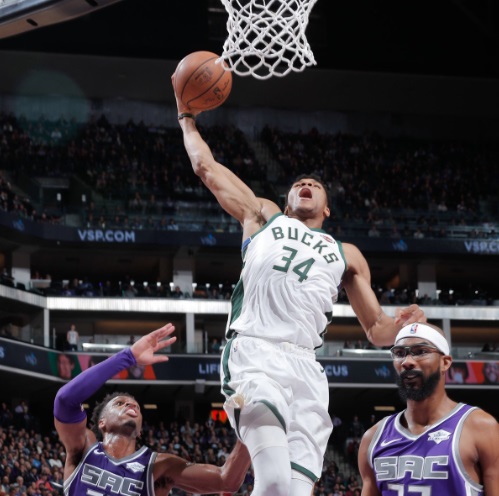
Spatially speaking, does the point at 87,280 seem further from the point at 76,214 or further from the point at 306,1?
the point at 306,1

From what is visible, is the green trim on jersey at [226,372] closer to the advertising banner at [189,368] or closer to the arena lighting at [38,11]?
the arena lighting at [38,11]

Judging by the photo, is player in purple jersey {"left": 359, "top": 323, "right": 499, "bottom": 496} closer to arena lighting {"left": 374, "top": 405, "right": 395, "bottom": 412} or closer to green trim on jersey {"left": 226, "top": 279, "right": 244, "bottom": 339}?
green trim on jersey {"left": 226, "top": 279, "right": 244, "bottom": 339}

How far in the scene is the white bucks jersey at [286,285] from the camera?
535cm

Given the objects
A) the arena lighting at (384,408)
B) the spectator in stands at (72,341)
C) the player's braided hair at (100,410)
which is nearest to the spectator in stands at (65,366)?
the spectator in stands at (72,341)

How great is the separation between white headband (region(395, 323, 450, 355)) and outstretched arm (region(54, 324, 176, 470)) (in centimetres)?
144

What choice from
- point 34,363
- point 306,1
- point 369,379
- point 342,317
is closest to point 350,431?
point 369,379

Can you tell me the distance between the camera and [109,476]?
604 centimetres

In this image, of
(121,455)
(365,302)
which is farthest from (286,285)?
(121,455)

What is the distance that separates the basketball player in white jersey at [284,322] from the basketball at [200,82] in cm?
14

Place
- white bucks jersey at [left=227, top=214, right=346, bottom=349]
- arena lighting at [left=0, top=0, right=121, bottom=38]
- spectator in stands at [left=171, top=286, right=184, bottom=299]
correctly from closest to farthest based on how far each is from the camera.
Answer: white bucks jersey at [left=227, top=214, right=346, bottom=349] < arena lighting at [left=0, top=0, right=121, bottom=38] < spectator in stands at [left=171, top=286, right=184, bottom=299]

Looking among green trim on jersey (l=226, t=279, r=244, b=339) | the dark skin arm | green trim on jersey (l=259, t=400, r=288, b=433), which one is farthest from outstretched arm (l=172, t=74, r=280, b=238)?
the dark skin arm

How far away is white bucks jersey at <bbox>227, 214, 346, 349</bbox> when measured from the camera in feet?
17.5

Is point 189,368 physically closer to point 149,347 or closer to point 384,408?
point 384,408

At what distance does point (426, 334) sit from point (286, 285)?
2.96 feet
